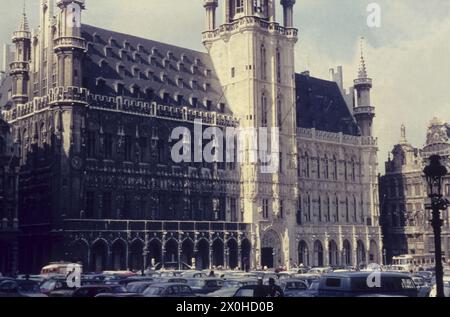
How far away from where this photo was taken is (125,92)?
67375 millimetres

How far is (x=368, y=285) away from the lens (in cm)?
2562

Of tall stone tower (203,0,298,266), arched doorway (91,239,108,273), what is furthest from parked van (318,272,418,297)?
tall stone tower (203,0,298,266)

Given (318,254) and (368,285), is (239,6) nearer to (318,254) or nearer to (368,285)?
(318,254)

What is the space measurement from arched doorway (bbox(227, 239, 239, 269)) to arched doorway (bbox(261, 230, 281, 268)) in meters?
4.13

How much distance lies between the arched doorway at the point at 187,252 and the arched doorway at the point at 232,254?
5636 millimetres

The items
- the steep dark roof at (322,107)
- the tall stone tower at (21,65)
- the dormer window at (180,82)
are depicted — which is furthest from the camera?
the steep dark roof at (322,107)

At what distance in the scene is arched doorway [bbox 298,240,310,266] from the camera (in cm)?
8056

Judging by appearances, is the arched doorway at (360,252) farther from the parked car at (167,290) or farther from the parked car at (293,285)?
the parked car at (167,290)

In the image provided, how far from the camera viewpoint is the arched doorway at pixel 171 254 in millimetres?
65106

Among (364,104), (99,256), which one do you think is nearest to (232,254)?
(99,256)

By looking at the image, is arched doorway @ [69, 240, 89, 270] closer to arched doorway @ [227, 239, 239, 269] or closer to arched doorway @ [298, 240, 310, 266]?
arched doorway @ [227, 239, 239, 269]

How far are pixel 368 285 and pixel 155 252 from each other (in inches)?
1626

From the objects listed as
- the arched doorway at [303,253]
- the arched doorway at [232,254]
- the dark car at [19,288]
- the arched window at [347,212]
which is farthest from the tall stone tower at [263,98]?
the dark car at [19,288]
